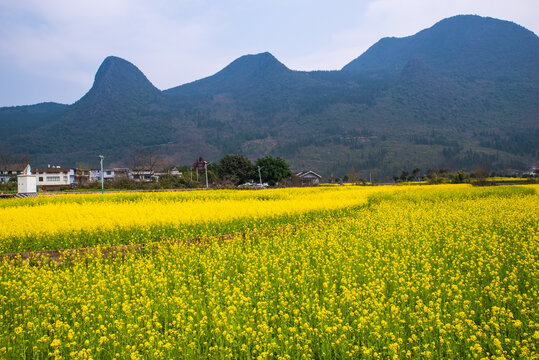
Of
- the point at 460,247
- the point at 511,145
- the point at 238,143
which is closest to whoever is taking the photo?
the point at 460,247

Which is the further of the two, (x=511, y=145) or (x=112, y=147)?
(x=112, y=147)

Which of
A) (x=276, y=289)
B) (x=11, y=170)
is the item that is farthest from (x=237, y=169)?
(x=276, y=289)

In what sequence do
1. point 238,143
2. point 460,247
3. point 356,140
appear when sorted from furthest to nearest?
point 238,143 → point 356,140 → point 460,247

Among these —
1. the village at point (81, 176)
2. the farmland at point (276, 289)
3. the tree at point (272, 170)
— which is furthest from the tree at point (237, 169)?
the farmland at point (276, 289)

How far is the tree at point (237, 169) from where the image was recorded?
6315cm

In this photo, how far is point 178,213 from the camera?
1324 centimetres

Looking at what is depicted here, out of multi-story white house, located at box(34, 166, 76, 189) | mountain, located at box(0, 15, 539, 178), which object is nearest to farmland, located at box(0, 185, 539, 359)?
multi-story white house, located at box(34, 166, 76, 189)

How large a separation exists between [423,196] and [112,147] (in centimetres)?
15182

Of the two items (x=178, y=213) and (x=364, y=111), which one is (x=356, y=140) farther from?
(x=178, y=213)

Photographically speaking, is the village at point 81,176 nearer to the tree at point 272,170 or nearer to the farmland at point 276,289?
the tree at point 272,170

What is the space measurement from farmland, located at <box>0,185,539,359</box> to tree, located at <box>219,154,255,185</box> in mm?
48080

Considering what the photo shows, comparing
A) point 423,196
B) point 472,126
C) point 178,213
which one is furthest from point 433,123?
point 178,213

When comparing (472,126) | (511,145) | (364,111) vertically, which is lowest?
(511,145)

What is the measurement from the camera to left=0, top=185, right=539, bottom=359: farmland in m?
4.15
